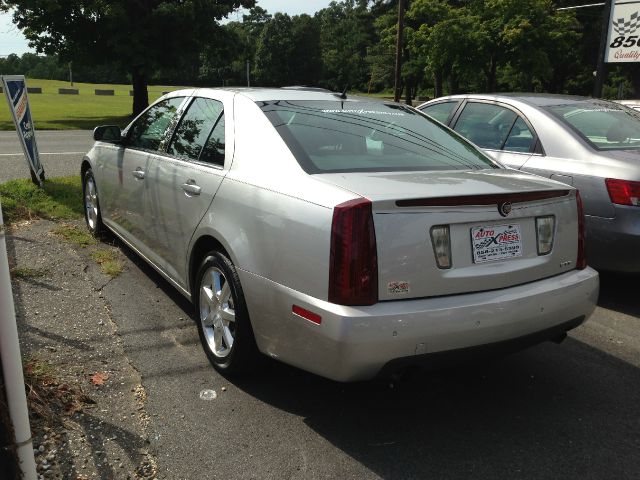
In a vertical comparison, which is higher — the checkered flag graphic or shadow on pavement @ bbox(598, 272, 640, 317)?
the checkered flag graphic

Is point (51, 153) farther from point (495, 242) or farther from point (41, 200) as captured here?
point (495, 242)

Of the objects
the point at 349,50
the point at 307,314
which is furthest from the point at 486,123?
the point at 349,50

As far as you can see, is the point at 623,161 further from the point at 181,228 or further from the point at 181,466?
the point at 181,466

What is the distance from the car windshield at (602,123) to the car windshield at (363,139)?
178cm

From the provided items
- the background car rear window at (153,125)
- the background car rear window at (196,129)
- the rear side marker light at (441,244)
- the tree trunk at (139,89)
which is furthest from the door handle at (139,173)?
the tree trunk at (139,89)

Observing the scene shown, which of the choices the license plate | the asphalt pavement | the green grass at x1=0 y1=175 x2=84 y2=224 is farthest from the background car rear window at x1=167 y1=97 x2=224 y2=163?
the asphalt pavement

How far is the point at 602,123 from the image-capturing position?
5398 mm

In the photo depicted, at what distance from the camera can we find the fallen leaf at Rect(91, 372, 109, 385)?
3207mm

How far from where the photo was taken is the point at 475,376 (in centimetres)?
350

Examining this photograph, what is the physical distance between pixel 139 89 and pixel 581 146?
78.8 ft

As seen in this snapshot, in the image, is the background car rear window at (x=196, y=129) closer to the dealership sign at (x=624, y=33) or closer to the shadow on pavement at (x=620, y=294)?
the shadow on pavement at (x=620, y=294)

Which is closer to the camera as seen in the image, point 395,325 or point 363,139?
point 395,325

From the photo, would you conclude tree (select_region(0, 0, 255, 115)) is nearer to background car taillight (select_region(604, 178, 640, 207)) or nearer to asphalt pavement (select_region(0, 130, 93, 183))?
asphalt pavement (select_region(0, 130, 93, 183))

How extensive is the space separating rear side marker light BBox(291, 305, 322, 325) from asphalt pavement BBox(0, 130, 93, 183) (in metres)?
8.36
